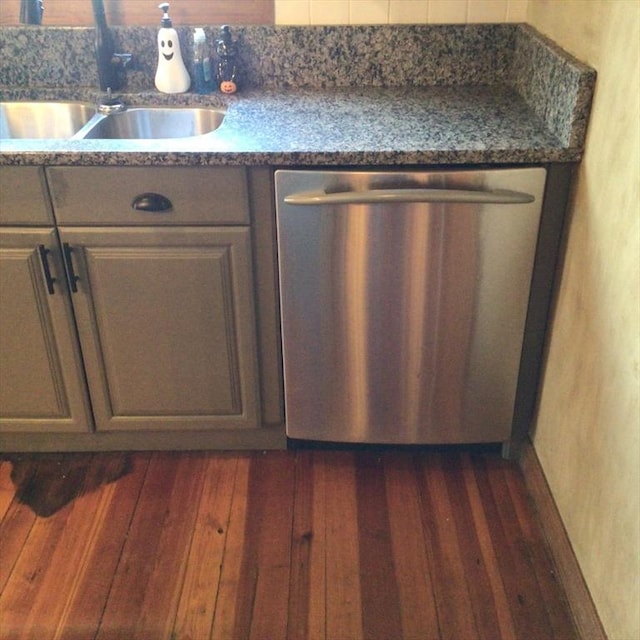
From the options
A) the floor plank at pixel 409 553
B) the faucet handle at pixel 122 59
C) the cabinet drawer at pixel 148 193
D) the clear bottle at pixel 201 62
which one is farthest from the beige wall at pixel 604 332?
the faucet handle at pixel 122 59

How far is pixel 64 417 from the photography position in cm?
192

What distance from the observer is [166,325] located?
1768 millimetres

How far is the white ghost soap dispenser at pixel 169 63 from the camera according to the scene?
6.19 feet

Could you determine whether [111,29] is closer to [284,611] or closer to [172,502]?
[172,502]

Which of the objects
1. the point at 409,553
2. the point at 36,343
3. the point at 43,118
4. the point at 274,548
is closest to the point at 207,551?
the point at 274,548

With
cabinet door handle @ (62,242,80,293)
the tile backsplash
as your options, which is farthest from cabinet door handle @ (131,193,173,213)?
the tile backsplash

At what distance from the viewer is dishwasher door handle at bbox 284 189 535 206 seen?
5.06ft

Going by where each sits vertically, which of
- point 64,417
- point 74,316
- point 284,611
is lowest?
point 284,611

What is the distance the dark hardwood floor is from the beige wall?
0.23m

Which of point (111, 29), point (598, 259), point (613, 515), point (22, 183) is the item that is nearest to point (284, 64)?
point (111, 29)

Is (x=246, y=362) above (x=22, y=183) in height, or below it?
below

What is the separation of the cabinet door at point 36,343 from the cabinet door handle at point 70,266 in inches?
0.9

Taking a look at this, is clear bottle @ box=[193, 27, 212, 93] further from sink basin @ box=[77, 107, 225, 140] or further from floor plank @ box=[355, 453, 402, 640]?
floor plank @ box=[355, 453, 402, 640]

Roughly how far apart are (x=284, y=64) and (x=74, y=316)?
0.93 meters
